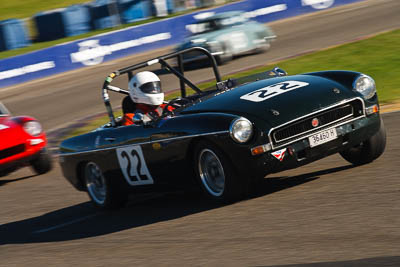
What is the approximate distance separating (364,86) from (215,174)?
159 cm

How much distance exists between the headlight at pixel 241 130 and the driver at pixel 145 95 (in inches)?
59.1

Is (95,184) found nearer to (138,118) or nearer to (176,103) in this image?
(138,118)

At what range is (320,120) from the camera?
6.16m

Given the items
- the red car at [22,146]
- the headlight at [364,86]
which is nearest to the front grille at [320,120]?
the headlight at [364,86]

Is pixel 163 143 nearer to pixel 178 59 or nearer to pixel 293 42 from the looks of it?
pixel 178 59

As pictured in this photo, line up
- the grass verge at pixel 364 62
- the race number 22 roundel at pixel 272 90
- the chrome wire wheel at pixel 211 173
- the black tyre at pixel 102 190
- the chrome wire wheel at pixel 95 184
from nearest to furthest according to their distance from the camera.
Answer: the chrome wire wheel at pixel 211 173
the race number 22 roundel at pixel 272 90
the black tyre at pixel 102 190
the chrome wire wheel at pixel 95 184
the grass verge at pixel 364 62

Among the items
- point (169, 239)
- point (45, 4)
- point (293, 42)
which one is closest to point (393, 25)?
point (293, 42)

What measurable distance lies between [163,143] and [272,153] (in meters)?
1.09

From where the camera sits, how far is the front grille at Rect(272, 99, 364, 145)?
6.00 metres

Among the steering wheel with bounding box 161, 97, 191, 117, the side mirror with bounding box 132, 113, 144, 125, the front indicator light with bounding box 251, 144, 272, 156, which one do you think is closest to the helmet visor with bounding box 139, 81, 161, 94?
the steering wheel with bounding box 161, 97, 191, 117

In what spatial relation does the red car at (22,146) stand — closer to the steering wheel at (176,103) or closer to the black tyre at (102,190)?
the black tyre at (102,190)

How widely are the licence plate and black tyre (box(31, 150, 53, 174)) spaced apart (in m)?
5.40

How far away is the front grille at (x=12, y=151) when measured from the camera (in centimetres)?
1020

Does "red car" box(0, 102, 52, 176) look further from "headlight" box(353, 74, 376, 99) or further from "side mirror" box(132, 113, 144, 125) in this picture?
"headlight" box(353, 74, 376, 99)
